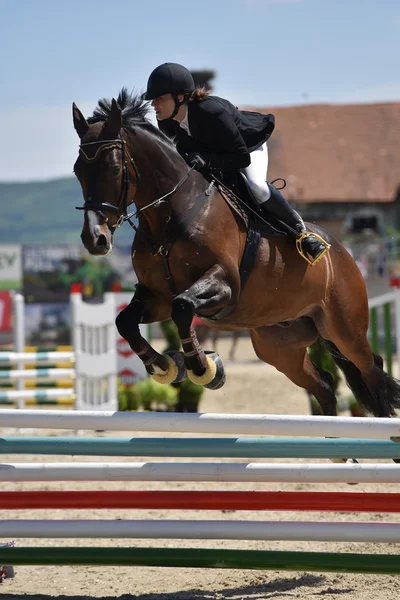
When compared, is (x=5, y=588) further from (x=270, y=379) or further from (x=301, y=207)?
(x=301, y=207)

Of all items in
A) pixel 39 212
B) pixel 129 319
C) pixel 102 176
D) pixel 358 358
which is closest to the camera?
pixel 102 176

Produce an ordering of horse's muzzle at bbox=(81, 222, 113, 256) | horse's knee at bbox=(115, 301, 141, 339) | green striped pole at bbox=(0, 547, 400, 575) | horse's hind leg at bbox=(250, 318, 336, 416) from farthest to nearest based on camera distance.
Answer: horse's hind leg at bbox=(250, 318, 336, 416), horse's knee at bbox=(115, 301, 141, 339), horse's muzzle at bbox=(81, 222, 113, 256), green striped pole at bbox=(0, 547, 400, 575)

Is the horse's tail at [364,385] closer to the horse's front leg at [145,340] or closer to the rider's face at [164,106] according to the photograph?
the horse's front leg at [145,340]

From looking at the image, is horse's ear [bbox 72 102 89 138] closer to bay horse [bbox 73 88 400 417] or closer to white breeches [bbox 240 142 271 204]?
bay horse [bbox 73 88 400 417]

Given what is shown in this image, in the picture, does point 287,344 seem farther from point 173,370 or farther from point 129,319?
point 129,319

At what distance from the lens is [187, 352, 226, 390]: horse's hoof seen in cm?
412

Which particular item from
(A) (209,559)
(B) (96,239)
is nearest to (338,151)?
(B) (96,239)

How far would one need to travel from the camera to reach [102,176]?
4.02 metres

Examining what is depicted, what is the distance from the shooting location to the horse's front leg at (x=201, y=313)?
4012mm

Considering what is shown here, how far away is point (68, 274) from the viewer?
23.1m

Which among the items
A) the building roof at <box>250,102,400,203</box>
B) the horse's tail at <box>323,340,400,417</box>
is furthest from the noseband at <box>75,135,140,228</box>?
the building roof at <box>250,102,400,203</box>

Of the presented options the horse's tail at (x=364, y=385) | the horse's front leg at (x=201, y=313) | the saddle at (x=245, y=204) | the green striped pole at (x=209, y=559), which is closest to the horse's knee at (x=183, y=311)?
the horse's front leg at (x=201, y=313)

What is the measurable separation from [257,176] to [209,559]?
2.00 meters

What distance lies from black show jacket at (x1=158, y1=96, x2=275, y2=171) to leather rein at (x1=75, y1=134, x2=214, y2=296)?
0.58 ft
